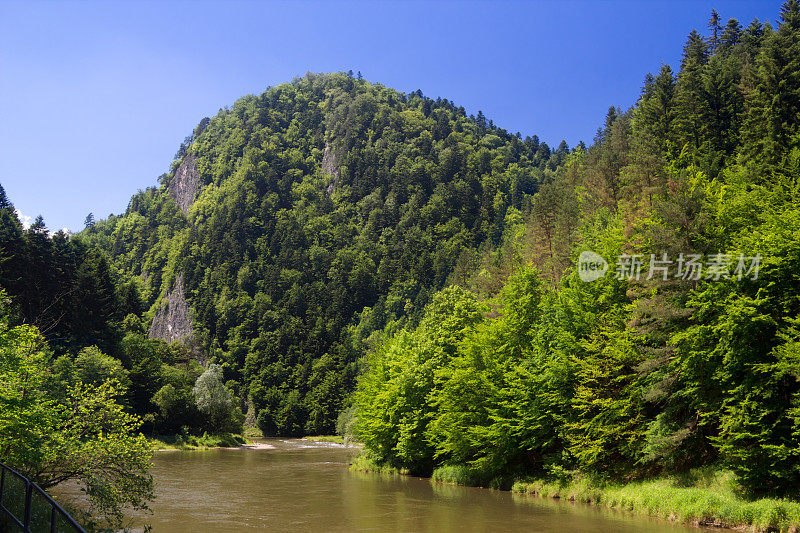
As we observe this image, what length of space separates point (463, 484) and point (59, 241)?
78.8 m

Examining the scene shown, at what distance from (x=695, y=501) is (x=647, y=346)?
33.4ft

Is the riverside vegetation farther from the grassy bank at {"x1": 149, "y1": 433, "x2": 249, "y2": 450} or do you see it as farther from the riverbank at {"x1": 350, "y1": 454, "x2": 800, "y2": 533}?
the grassy bank at {"x1": 149, "y1": 433, "x2": 249, "y2": 450}

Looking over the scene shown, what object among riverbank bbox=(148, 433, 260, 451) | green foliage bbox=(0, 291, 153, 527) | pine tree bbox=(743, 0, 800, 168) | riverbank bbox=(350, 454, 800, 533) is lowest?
riverbank bbox=(148, 433, 260, 451)

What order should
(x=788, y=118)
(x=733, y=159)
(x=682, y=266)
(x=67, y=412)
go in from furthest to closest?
(x=733, y=159) < (x=788, y=118) < (x=682, y=266) < (x=67, y=412)

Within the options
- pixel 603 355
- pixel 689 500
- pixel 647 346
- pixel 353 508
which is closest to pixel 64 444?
pixel 353 508

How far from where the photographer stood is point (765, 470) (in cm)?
2848

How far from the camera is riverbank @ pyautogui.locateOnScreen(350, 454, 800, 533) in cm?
2706

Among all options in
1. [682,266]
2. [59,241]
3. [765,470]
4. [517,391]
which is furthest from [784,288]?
[59,241]

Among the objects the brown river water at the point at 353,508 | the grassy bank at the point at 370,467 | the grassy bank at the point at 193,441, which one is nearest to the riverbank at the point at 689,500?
the brown river water at the point at 353,508

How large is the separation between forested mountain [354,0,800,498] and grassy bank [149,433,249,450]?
35.2 metres

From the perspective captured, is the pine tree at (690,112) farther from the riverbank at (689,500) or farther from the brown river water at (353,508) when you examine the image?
the brown river water at (353,508)

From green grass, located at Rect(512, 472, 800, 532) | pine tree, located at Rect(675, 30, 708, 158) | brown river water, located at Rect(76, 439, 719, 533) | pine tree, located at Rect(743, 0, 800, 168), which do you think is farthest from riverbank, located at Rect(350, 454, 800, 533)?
pine tree, located at Rect(675, 30, 708, 158)

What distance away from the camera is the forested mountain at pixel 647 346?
30.2m

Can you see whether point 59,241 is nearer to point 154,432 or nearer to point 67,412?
point 154,432
